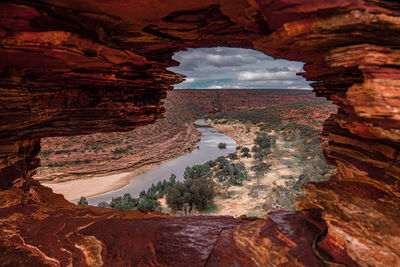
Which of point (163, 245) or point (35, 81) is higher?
point (35, 81)

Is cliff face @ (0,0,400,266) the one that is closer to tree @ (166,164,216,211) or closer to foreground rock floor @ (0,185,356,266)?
foreground rock floor @ (0,185,356,266)

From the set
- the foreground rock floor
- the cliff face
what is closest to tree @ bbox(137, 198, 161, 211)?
the cliff face

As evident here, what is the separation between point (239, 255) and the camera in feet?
12.9

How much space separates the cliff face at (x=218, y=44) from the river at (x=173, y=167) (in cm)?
760

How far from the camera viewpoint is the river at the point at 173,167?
13648mm

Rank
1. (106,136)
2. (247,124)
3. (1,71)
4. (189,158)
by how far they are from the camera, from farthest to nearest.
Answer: (247,124) < (106,136) < (189,158) < (1,71)

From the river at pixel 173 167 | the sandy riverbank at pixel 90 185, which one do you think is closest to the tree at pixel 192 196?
the river at pixel 173 167

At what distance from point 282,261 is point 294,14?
3801mm

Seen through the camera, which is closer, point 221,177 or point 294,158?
point 221,177

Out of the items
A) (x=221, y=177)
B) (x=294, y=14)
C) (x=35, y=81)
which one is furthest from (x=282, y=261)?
(x=221, y=177)

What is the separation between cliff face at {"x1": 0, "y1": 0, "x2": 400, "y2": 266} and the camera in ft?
10.1

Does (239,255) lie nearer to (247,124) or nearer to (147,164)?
(147,164)

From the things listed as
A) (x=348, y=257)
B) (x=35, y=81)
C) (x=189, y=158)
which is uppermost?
(x=35, y=81)

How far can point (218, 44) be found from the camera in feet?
19.1
